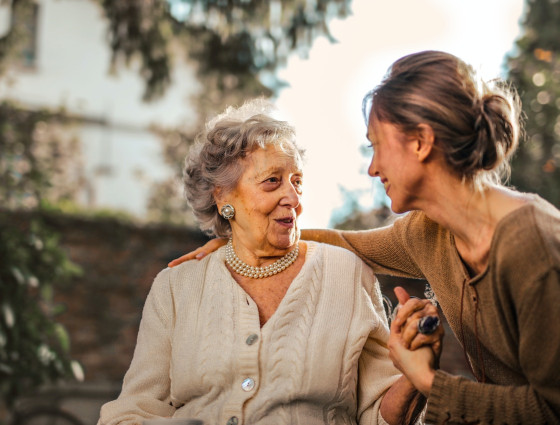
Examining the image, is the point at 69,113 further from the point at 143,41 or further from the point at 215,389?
the point at 215,389

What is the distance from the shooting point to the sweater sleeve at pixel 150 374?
8.85 ft

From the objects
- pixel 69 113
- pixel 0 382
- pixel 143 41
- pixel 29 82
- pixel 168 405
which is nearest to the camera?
pixel 168 405

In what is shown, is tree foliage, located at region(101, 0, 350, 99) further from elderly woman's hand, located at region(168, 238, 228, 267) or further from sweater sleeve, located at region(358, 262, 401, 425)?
sweater sleeve, located at region(358, 262, 401, 425)

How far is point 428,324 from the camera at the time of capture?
2246 millimetres

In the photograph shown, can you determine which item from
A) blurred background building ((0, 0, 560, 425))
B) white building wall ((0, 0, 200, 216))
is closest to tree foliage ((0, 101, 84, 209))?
blurred background building ((0, 0, 560, 425))

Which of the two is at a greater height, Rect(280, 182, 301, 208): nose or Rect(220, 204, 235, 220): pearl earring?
Rect(280, 182, 301, 208): nose

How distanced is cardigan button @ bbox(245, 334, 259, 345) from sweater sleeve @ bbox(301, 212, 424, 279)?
572 millimetres

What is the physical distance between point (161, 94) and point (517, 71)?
332 cm

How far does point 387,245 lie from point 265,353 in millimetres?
612

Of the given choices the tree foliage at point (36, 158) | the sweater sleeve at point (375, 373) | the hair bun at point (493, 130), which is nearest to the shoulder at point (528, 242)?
the hair bun at point (493, 130)

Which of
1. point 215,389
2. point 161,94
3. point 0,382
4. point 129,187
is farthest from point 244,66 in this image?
point 129,187

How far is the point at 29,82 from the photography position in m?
18.6

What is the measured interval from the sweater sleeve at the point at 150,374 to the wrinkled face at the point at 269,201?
425 millimetres

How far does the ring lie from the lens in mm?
2244
